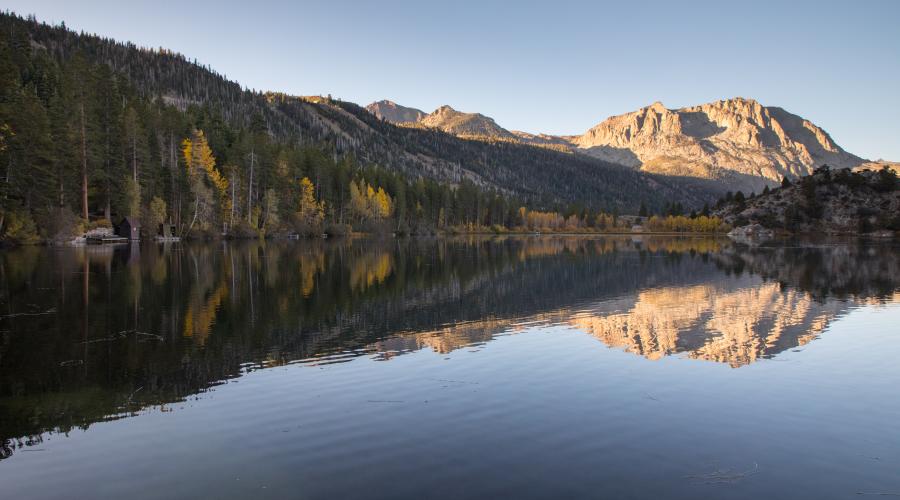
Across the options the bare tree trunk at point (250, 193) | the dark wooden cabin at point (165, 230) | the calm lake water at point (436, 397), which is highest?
the bare tree trunk at point (250, 193)

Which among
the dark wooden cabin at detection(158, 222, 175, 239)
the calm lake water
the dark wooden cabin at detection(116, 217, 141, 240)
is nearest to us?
the calm lake water

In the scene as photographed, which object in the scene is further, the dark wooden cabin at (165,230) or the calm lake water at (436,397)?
the dark wooden cabin at (165,230)

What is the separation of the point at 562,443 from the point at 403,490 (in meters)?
3.62

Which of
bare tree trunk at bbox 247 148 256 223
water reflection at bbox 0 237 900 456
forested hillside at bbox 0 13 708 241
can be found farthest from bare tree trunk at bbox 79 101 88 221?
water reflection at bbox 0 237 900 456

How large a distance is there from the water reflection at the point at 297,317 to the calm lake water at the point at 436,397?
15 cm

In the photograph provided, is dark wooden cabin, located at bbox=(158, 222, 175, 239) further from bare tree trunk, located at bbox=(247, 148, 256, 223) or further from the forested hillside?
bare tree trunk, located at bbox=(247, 148, 256, 223)

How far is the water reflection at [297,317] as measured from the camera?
15.1 meters

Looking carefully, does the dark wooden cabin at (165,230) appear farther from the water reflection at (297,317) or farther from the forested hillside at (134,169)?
the water reflection at (297,317)

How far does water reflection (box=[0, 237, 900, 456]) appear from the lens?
15117 millimetres

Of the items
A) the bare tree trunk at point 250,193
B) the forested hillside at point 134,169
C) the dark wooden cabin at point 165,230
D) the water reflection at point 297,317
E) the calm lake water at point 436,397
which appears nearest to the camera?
the calm lake water at point 436,397

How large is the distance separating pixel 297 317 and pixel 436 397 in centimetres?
1266

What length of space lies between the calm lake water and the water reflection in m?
0.15

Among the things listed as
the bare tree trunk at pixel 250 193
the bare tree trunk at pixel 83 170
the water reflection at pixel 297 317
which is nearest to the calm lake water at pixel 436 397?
the water reflection at pixel 297 317

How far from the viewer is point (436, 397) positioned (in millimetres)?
14172
